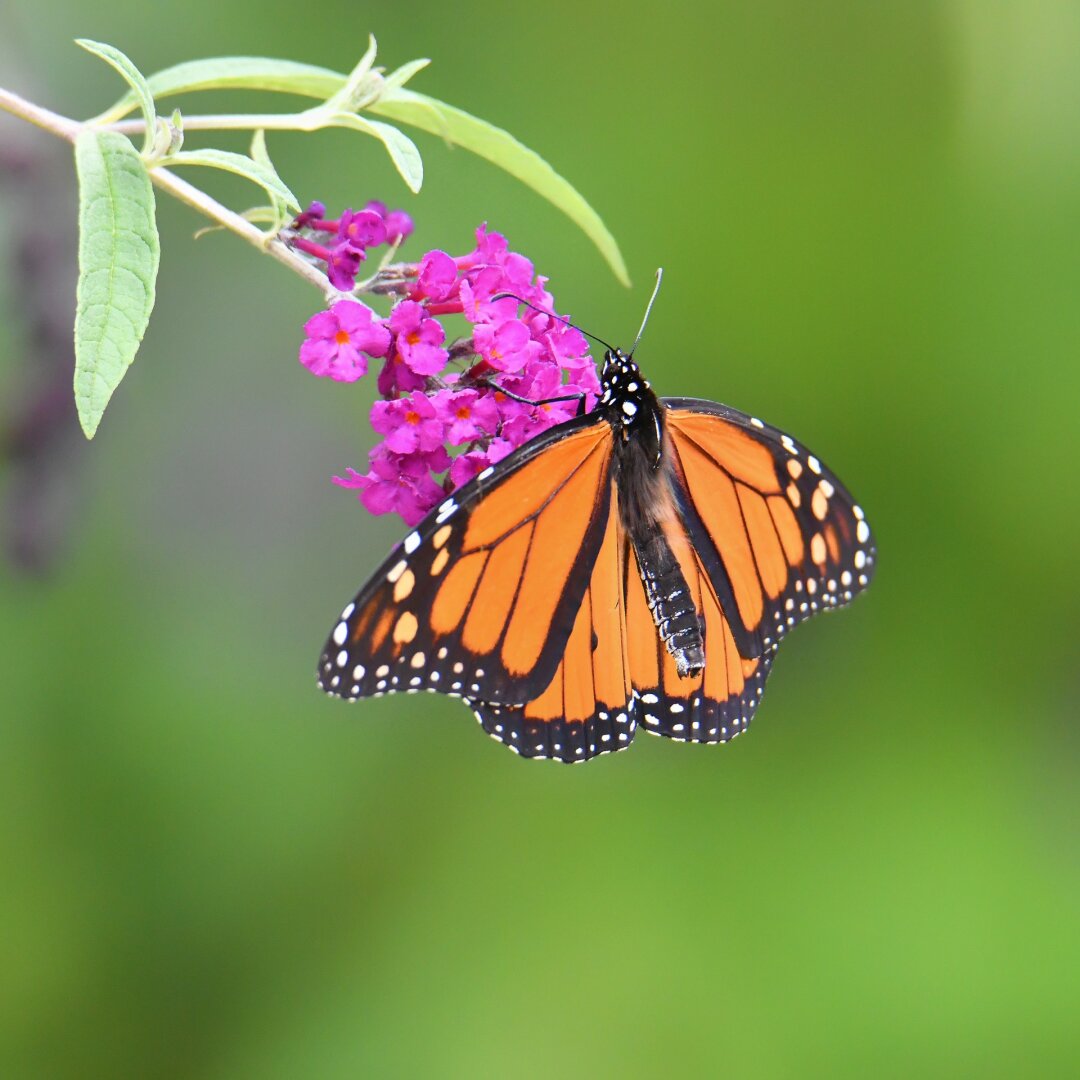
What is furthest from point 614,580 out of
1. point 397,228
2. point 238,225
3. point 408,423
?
point 238,225

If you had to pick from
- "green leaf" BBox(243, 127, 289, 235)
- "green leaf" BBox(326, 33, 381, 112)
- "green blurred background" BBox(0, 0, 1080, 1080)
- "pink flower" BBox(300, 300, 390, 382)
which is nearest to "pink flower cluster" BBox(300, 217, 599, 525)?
"pink flower" BBox(300, 300, 390, 382)

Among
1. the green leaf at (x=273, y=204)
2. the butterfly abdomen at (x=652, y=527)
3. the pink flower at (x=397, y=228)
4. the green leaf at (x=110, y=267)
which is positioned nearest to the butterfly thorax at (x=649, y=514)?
the butterfly abdomen at (x=652, y=527)

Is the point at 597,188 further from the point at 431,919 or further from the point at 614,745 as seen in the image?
the point at 614,745

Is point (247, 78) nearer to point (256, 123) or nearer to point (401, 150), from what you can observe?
point (256, 123)

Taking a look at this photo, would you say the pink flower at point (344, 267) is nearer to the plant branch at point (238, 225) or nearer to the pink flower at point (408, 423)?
the plant branch at point (238, 225)

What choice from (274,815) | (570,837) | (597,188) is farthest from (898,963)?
(597,188)
